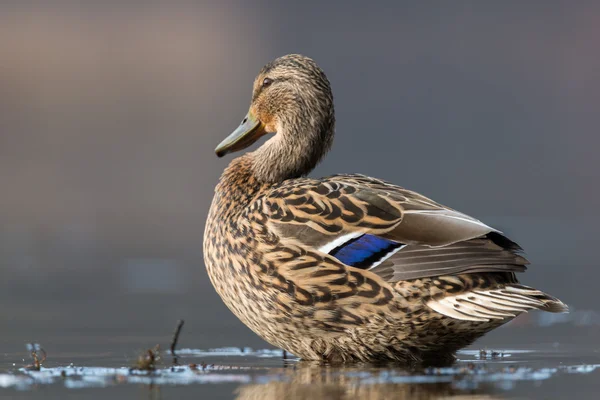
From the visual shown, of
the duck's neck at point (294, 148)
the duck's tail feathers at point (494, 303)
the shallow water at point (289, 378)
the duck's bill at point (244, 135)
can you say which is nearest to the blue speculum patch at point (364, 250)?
the duck's tail feathers at point (494, 303)

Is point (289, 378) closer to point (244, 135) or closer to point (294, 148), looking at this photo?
point (294, 148)

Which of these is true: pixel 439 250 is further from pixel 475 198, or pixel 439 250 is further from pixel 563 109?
pixel 563 109

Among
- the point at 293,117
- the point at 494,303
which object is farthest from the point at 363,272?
the point at 293,117

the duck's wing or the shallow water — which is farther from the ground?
the duck's wing

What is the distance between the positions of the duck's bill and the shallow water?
1.48 metres

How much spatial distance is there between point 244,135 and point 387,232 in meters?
1.75

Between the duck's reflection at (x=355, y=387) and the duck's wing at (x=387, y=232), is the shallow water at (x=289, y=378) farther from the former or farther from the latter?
the duck's wing at (x=387, y=232)

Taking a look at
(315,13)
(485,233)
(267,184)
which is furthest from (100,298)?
(315,13)

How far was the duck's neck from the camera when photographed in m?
7.47

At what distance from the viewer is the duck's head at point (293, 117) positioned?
24.6ft

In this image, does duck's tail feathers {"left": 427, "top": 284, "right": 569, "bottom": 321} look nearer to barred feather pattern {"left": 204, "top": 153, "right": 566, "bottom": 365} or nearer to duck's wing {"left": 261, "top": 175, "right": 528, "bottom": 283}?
barred feather pattern {"left": 204, "top": 153, "right": 566, "bottom": 365}

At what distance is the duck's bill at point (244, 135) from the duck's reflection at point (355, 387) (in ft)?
6.66

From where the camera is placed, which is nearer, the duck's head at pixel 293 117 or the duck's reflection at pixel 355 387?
the duck's reflection at pixel 355 387

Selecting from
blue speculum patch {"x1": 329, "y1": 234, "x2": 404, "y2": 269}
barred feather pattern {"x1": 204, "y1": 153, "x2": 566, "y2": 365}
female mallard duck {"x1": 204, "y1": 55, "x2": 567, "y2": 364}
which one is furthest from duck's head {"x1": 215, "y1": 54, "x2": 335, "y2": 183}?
blue speculum patch {"x1": 329, "y1": 234, "x2": 404, "y2": 269}
